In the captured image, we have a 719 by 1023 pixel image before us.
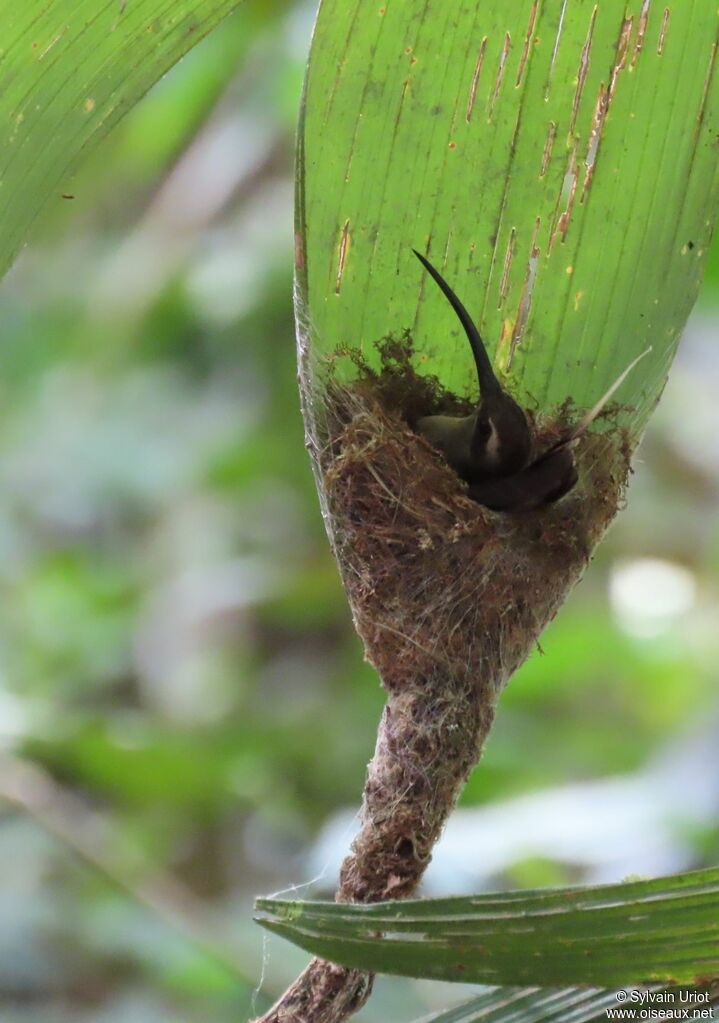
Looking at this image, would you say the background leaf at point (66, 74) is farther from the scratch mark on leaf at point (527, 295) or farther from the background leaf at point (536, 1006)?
the background leaf at point (536, 1006)

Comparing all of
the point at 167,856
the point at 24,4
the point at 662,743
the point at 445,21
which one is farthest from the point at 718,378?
the point at 24,4

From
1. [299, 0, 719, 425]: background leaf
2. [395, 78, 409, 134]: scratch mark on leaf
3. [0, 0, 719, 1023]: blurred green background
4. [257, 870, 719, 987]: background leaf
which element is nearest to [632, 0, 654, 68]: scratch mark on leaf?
[299, 0, 719, 425]: background leaf

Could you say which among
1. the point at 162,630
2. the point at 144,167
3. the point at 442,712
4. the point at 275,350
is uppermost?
the point at 144,167

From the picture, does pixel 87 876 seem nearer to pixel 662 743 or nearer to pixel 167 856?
pixel 167 856

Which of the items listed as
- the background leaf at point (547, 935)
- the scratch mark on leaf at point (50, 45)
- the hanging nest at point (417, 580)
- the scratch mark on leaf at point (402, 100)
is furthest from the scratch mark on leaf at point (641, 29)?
the background leaf at point (547, 935)

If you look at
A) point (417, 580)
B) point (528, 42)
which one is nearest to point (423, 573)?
point (417, 580)
